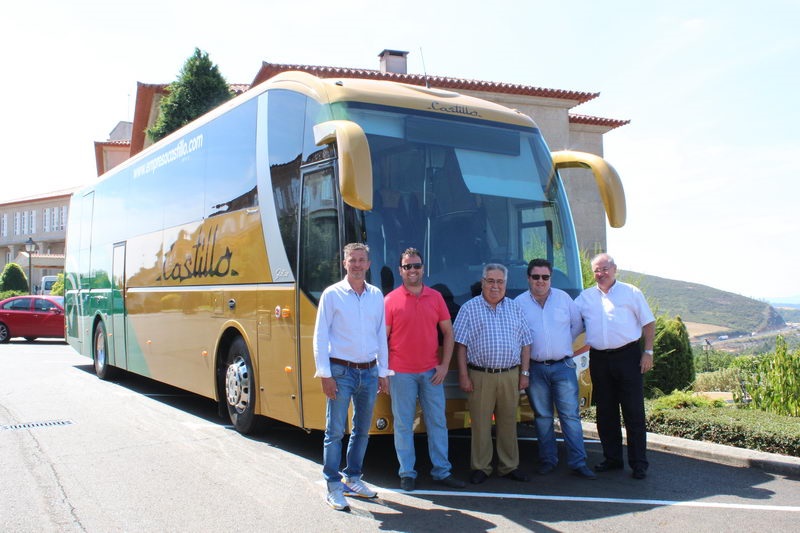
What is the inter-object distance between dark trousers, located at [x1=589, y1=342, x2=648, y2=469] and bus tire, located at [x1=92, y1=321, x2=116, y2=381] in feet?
31.4

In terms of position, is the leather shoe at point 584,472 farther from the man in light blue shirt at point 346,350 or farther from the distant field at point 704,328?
the distant field at point 704,328

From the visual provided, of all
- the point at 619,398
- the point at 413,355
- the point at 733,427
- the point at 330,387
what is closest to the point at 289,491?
the point at 330,387

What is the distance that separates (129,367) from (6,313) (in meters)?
14.5

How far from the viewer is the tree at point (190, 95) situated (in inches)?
994

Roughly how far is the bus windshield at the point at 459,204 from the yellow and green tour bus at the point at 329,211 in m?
0.01

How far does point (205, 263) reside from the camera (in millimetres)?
8859

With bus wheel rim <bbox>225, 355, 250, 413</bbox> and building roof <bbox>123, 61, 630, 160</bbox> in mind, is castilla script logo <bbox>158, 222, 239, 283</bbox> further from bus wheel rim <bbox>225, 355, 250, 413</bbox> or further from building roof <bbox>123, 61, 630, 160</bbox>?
building roof <bbox>123, 61, 630, 160</bbox>

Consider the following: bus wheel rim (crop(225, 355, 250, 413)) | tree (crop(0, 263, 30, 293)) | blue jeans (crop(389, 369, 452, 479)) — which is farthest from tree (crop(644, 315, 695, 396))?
tree (crop(0, 263, 30, 293))

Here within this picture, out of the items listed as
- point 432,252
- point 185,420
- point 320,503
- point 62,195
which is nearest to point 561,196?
point 432,252

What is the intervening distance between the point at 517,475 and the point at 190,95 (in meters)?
21.9

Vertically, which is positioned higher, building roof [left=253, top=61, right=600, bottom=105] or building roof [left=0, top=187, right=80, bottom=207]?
building roof [left=0, top=187, right=80, bottom=207]

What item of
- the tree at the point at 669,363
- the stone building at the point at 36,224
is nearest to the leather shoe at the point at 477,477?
the tree at the point at 669,363

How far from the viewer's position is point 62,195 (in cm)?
7569

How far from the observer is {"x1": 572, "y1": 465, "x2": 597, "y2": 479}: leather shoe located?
6543 millimetres
